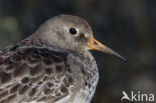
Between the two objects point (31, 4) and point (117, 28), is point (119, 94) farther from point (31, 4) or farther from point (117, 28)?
point (31, 4)

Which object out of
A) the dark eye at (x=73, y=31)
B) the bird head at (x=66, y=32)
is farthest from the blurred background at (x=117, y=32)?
the dark eye at (x=73, y=31)

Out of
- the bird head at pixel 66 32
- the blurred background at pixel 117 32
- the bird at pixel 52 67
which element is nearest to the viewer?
the bird at pixel 52 67

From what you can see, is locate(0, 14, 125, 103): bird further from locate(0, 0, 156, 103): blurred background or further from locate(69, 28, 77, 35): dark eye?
locate(0, 0, 156, 103): blurred background

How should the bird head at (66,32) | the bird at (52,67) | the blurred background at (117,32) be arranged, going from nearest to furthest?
the bird at (52,67) → the bird head at (66,32) → the blurred background at (117,32)

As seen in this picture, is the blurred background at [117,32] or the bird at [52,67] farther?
the blurred background at [117,32]

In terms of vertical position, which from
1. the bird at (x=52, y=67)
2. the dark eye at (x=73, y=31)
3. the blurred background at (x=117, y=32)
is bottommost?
the bird at (x=52, y=67)

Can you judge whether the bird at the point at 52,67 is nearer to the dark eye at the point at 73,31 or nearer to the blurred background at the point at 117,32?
the dark eye at the point at 73,31
